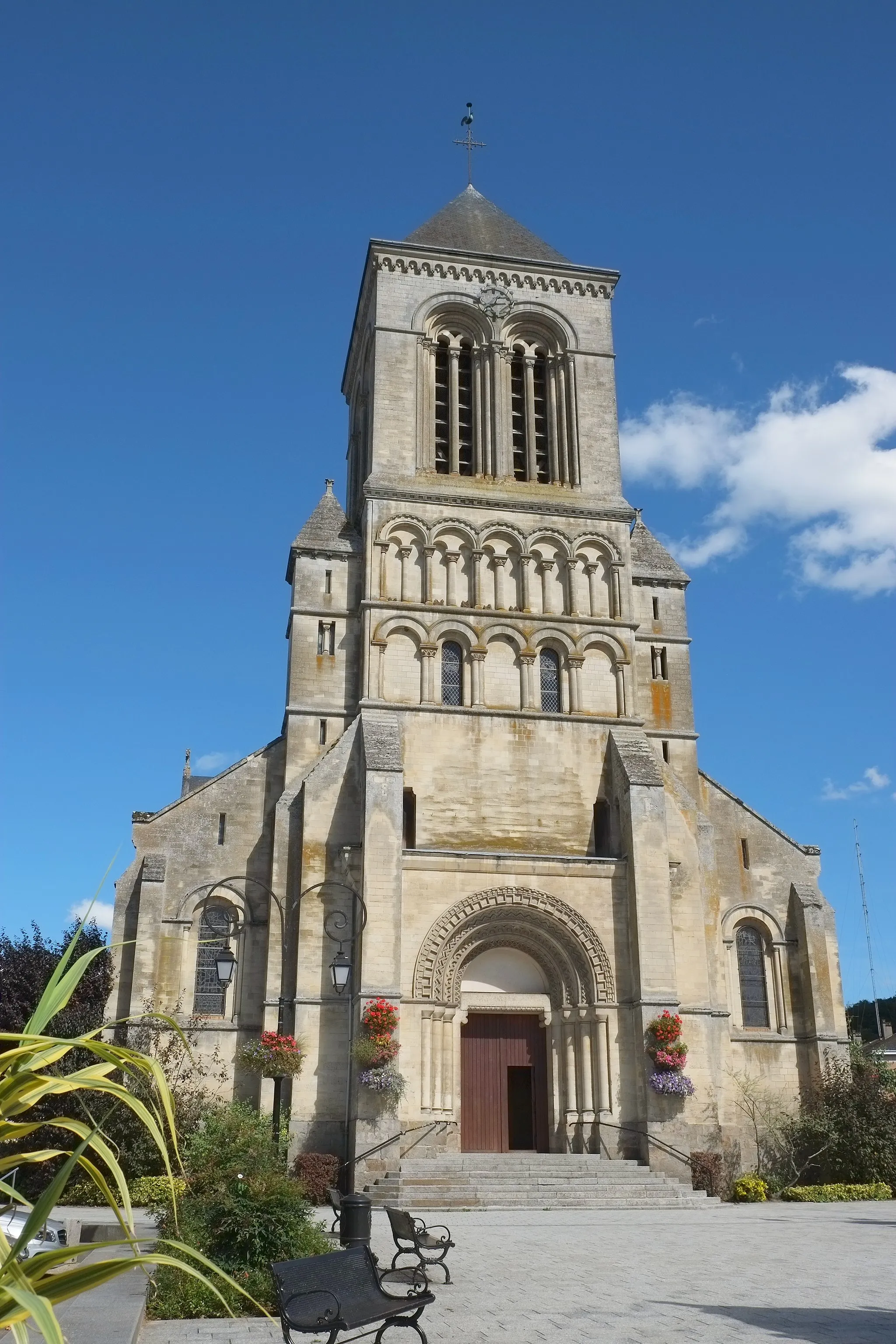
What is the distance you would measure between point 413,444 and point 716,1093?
657 inches

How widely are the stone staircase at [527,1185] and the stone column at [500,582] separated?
12324 millimetres

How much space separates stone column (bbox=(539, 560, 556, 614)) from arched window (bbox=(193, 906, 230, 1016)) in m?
10.4

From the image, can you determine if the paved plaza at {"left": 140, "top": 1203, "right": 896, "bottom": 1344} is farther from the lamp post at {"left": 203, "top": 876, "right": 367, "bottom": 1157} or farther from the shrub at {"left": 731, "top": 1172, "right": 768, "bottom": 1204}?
the lamp post at {"left": 203, "top": 876, "right": 367, "bottom": 1157}

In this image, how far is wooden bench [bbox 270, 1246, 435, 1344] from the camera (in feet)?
22.9

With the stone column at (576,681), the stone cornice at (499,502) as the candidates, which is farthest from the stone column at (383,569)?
the stone column at (576,681)

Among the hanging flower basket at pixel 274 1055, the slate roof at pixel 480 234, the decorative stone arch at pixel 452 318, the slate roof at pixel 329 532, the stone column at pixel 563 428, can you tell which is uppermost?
the slate roof at pixel 480 234

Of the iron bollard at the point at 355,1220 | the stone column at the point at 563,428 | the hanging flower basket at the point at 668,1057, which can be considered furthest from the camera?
the stone column at the point at 563,428

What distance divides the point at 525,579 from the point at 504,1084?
459 inches

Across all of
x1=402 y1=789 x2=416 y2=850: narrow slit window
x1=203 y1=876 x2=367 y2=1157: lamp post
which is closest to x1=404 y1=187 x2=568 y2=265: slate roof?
x1=402 y1=789 x2=416 y2=850: narrow slit window

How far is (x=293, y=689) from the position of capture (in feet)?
87.6

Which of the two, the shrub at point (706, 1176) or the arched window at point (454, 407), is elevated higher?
the arched window at point (454, 407)

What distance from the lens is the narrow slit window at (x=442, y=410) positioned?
96.8ft

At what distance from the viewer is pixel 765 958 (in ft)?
87.6

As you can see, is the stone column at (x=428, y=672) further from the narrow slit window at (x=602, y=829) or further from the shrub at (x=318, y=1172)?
the shrub at (x=318, y=1172)
